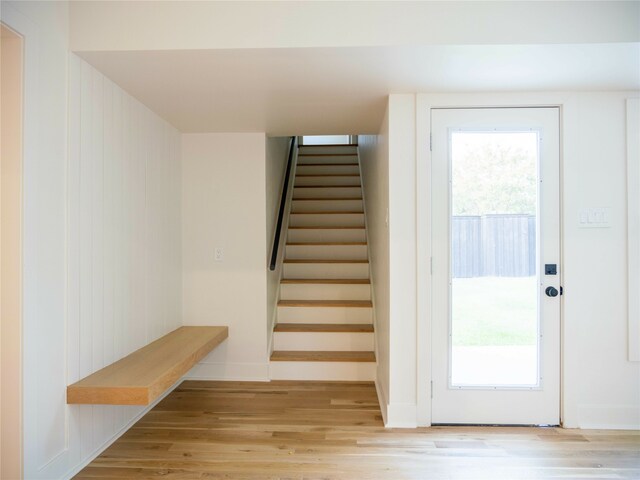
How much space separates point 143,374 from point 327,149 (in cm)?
446

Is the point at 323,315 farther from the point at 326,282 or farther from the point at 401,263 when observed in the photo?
the point at 401,263

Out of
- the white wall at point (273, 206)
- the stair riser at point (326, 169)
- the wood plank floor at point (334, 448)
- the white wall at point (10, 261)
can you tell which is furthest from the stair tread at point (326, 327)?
the stair riser at point (326, 169)

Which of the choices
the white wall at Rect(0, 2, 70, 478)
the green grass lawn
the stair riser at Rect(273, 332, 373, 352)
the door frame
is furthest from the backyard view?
the white wall at Rect(0, 2, 70, 478)

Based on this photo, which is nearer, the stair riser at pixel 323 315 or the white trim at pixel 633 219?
the white trim at pixel 633 219

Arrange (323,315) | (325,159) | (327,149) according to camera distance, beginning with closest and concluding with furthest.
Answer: (323,315) < (325,159) < (327,149)

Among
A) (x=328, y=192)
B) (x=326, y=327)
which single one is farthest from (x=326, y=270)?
(x=328, y=192)

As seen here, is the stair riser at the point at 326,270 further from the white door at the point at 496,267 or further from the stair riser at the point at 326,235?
the white door at the point at 496,267

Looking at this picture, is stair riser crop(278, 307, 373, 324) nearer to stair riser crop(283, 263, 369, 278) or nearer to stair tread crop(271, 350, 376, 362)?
stair tread crop(271, 350, 376, 362)

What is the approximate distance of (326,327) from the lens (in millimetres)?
3703

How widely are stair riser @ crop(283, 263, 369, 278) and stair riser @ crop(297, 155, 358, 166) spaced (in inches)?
77.2

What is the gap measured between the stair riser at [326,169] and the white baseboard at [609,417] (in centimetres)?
381

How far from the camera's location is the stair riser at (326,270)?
13.9ft

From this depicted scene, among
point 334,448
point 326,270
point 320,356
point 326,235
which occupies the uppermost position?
point 326,235

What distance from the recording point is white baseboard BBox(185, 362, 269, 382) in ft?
11.5
